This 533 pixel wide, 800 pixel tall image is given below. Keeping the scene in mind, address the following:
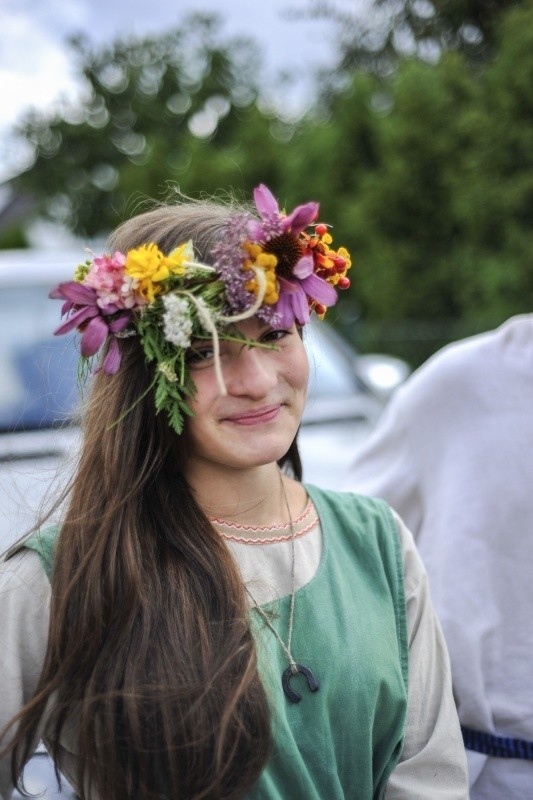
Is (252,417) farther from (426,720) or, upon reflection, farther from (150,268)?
(426,720)

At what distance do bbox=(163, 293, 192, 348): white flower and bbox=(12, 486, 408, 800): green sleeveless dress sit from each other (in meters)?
0.44

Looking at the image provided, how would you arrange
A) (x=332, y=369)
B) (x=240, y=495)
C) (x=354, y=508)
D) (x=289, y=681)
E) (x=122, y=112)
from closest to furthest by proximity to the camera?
(x=289, y=681) < (x=240, y=495) < (x=354, y=508) < (x=332, y=369) < (x=122, y=112)

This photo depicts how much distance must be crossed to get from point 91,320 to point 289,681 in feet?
2.40

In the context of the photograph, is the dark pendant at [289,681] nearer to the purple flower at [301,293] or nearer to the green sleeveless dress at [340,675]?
the green sleeveless dress at [340,675]

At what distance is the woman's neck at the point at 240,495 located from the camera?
83.4 inches

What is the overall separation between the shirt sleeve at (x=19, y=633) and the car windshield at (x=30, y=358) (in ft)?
6.50

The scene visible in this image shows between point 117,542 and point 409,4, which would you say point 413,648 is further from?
point 409,4

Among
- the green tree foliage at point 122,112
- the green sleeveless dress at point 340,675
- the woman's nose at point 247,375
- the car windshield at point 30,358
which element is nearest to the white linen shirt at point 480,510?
the green sleeveless dress at point 340,675

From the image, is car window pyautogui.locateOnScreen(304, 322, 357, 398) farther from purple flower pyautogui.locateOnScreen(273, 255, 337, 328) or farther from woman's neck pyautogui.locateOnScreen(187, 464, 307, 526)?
purple flower pyautogui.locateOnScreen(273, 255, 337, 328)

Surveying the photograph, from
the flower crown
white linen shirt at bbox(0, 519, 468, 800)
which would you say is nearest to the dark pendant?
white linen shirt at bbox(0, 519, 468, 800)

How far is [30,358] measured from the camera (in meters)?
4.46

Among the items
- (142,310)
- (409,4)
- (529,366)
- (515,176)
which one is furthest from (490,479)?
(515,176)

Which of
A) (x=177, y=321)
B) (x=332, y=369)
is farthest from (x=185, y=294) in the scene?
(x=332, y=369)

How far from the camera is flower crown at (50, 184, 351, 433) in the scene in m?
1.89
